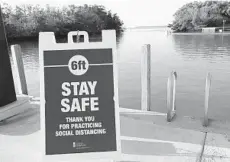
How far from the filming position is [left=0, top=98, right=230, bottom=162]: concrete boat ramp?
229cm

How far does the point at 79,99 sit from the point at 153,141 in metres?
1.09

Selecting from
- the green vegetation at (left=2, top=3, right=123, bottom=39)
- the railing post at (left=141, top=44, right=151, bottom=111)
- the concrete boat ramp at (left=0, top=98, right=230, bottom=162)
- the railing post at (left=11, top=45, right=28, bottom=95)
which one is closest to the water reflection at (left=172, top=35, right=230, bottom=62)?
the railing post at (left=141, top=44, right=151, bottom=111)

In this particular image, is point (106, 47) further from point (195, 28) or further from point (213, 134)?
point (195, 28)

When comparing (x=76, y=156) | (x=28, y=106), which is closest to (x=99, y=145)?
(x=76, y=156)

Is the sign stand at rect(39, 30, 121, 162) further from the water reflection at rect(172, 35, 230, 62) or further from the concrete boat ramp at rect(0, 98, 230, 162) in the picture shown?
the water reflection at rect(172, 35, 230, 62)

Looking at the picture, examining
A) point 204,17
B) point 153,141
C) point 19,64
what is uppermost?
point 204,17

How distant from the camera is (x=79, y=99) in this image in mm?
1780

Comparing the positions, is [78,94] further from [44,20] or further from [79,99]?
[44,20]

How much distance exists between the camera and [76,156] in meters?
1.78

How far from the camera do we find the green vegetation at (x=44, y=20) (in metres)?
48.6

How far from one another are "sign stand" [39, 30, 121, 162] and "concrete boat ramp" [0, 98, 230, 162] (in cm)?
13

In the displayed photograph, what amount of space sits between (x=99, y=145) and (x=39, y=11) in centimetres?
5893

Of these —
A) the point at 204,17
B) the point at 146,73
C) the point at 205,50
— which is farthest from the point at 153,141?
the point at 204,17

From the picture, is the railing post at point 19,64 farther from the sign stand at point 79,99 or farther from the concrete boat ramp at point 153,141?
the sign stand at point 79,99
